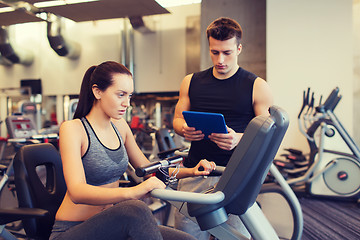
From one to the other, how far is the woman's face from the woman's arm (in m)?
0.13

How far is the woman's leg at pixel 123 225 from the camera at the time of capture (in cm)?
97

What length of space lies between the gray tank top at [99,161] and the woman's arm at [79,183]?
4cm

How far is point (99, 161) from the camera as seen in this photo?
1.25 metres

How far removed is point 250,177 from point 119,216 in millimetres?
426

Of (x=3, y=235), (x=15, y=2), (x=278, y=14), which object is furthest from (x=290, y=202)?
(x=15, y=2)

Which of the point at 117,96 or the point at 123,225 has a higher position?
the point at 117,96

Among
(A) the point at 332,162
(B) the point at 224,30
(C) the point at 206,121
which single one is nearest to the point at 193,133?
(C) the point at 206,121

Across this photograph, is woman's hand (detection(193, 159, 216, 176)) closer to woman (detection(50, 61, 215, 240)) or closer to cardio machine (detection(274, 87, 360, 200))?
woman (detection(50, 61, 215, 240))

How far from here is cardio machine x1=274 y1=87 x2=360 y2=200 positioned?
152 inches

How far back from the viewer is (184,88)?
5.72 feet

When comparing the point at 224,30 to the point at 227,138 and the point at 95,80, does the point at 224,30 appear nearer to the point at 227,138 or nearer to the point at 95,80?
the point at 227,138

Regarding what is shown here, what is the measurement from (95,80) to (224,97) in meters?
0.64

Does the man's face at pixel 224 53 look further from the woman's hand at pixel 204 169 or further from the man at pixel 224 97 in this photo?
the woman's hand at pixel 204 169

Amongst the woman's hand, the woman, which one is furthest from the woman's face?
the woman's hand
